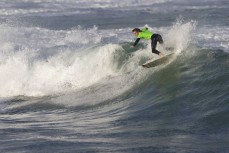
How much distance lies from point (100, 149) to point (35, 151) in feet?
3.83

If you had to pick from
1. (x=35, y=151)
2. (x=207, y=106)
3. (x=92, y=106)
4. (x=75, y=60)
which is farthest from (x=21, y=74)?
(x=35, y=151)

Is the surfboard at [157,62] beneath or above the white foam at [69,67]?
above

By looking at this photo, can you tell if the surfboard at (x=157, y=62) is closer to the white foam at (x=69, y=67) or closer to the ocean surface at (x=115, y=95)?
the ocean surface at (x=115, y=95)

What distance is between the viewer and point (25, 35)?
32188 millimetres

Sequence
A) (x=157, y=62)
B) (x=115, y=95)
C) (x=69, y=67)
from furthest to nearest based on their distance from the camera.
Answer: (x=69, y=67) → (x=157, y=62) → (x=115, y=95)

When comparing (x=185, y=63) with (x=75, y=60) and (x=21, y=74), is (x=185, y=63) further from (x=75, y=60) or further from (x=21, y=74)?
(x=21, y=74)

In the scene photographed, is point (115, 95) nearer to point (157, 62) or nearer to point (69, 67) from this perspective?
point (157, 62)

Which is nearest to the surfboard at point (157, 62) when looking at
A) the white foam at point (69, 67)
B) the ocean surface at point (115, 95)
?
the ocean surface at point (115, 95)

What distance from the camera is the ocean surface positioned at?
34.9ft

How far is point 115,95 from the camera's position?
16.4 meters

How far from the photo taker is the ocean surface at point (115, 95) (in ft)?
34.9

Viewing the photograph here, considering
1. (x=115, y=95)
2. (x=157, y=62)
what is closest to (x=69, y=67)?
(x=157, y=62)

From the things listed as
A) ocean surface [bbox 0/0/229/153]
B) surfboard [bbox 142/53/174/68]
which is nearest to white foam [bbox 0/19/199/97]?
ocean surface [bbox 0/0/229/153]

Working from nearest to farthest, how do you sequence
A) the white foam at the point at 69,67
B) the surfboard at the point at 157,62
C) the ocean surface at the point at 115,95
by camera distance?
the ocean surface at the point at 115,95 < the surfboard at the point at 157,62 < the white foam at the point at 69,67
